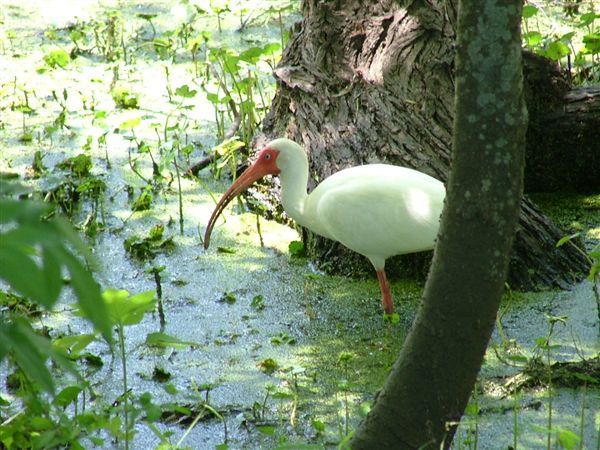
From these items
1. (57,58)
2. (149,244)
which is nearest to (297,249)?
(149,244)

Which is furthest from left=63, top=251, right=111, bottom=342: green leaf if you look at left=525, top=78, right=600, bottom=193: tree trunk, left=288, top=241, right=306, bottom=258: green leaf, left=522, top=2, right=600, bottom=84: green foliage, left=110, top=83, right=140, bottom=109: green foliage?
left=110, top=83, right=140, bottom=109: green foliage

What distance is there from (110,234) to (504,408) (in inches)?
107

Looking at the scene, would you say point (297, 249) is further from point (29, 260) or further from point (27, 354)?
point (29, 260)

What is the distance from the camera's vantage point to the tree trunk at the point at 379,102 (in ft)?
15.8

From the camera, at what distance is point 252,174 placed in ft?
17.0

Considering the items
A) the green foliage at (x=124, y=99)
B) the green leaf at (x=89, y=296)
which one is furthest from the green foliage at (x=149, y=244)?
the green leaf at (x=89, y=296)

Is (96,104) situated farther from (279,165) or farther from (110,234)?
(279,165)

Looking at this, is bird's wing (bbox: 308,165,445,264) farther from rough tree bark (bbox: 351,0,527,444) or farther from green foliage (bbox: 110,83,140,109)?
green foliage (bbox: 110,83,140,109)

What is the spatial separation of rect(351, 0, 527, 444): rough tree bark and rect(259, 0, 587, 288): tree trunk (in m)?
2.15

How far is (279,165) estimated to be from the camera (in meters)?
5.02

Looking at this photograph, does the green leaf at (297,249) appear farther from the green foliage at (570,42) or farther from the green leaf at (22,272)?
the green leaf at (22,272)

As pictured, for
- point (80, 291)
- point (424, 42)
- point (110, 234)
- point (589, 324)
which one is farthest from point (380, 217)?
point (80, 291)

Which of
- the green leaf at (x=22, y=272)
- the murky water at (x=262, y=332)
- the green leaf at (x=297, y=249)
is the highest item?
the green leaf at (x=22, y=272)

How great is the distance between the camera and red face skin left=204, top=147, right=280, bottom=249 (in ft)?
16.5
